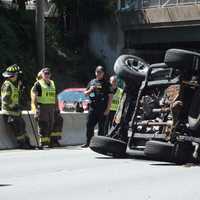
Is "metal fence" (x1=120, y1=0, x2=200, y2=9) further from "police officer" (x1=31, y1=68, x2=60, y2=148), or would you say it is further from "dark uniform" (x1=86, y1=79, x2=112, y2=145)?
"police officer" (x1=31, y1=68, x2=60, y2=148)

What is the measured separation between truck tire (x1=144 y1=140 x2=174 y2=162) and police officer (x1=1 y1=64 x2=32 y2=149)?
480cm

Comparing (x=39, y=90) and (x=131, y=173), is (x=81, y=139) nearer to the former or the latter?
(x=39, y=90)

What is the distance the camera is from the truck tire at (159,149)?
38.9ft

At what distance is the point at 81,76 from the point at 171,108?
3246 cm

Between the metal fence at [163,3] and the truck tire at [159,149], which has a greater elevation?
the metal fence at [163,3]

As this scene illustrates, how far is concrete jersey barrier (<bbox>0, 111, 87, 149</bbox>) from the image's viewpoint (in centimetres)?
1625

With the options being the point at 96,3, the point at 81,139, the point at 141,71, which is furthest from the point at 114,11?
the point at 141,71

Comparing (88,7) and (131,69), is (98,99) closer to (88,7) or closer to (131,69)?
(131,69)

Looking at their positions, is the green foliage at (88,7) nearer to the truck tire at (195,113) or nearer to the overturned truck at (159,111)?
the overturned truck at (159,111)

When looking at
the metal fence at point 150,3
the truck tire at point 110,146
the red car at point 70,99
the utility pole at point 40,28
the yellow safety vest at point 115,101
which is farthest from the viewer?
the metal fence at point 150,3

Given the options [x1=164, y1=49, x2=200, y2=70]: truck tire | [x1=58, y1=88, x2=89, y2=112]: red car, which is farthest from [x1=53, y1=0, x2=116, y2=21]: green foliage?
[x1=164, y1=49, x2=200, y2=70]: truck tire

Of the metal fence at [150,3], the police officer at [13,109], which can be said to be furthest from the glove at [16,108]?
the metal fence at [150,3]

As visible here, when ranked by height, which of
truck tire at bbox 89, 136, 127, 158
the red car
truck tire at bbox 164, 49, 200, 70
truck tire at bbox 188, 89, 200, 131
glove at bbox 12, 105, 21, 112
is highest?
truck tire at bbox 164, 49, 200, 70

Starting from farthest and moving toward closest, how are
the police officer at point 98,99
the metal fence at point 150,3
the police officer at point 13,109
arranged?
the metal fence at point 150,3 < the police officer at point 98,99 < the police officer at point 13,109
